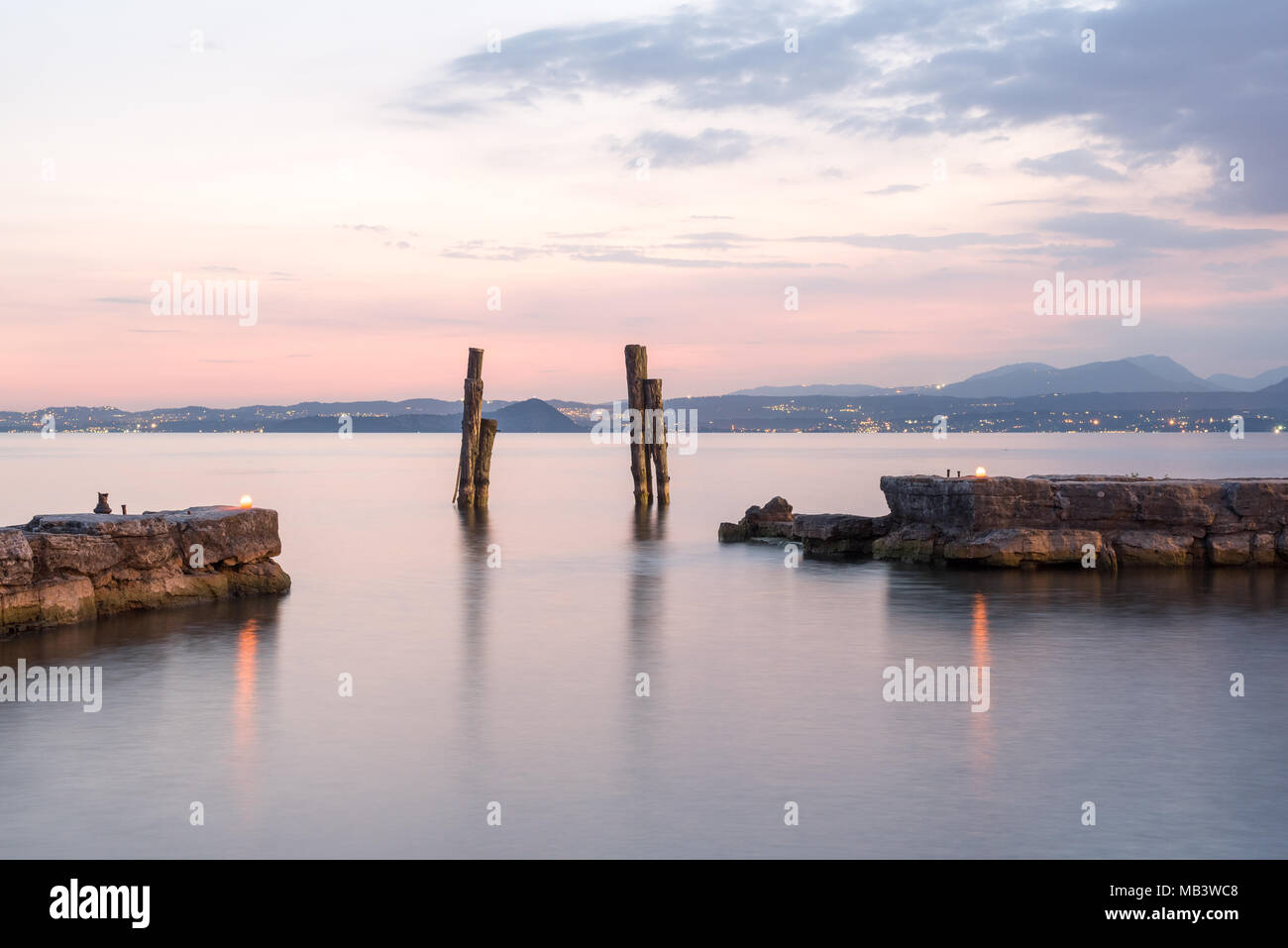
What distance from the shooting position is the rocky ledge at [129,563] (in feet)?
38.0

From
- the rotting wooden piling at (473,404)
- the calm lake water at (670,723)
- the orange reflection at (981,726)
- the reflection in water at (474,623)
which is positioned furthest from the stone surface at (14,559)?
the rotting wooden piling at (473,404)

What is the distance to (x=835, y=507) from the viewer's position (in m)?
35.0

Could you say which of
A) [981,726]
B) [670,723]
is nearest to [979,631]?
[981,726]

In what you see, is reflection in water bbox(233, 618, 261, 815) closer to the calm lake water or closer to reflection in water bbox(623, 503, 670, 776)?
the calm lake water

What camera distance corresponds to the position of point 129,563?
13.0m

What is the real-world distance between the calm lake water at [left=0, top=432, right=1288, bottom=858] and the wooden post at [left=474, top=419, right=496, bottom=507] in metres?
14.7

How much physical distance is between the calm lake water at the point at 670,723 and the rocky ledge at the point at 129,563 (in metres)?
0.36

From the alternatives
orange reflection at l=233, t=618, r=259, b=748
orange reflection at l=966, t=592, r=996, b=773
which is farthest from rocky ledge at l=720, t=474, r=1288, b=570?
orange reflection at l=233, t=618, r=259, b=748

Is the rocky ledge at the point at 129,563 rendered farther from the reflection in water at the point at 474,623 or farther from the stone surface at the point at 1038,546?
the stone surface at the point at 1038,546

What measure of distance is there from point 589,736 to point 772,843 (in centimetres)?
243
